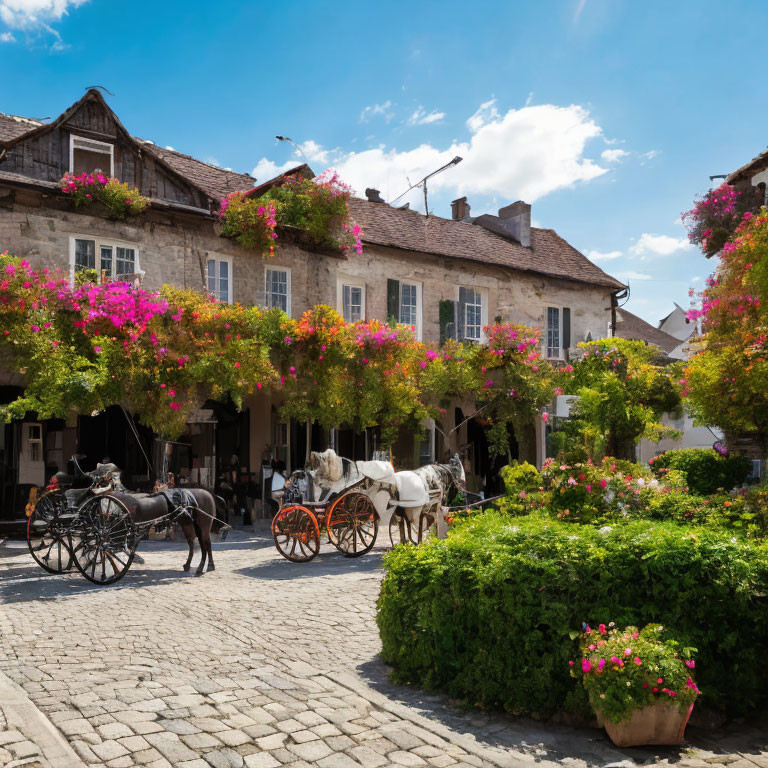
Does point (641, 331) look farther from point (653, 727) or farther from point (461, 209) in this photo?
point (653, 727)

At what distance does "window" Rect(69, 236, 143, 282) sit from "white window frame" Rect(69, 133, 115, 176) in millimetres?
1567

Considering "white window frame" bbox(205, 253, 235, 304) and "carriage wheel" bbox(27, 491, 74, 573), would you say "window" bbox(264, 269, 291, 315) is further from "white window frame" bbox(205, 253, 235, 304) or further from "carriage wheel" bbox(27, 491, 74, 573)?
"carriage wheel" bbox(27, 491, 74, 573)

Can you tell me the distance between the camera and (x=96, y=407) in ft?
43.0

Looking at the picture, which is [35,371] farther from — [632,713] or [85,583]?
[632,713]

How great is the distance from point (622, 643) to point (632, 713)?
1.33ft

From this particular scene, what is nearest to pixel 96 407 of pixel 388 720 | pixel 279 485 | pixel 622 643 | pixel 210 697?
pixel 279 485

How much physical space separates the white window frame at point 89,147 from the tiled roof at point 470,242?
21.1ft

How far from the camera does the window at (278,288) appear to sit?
18000 millimetres

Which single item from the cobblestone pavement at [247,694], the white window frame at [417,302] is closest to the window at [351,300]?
the white window frame at [417,302]

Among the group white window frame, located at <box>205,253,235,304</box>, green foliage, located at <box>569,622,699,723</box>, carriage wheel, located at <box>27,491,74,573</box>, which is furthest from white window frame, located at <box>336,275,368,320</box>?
green foliage, located at <box>569,622,699,723</box>

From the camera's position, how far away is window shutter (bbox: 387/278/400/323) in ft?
65.5

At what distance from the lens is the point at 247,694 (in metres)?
5.43

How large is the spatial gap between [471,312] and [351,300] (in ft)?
13.3

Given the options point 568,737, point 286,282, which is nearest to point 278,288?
point 286,282
